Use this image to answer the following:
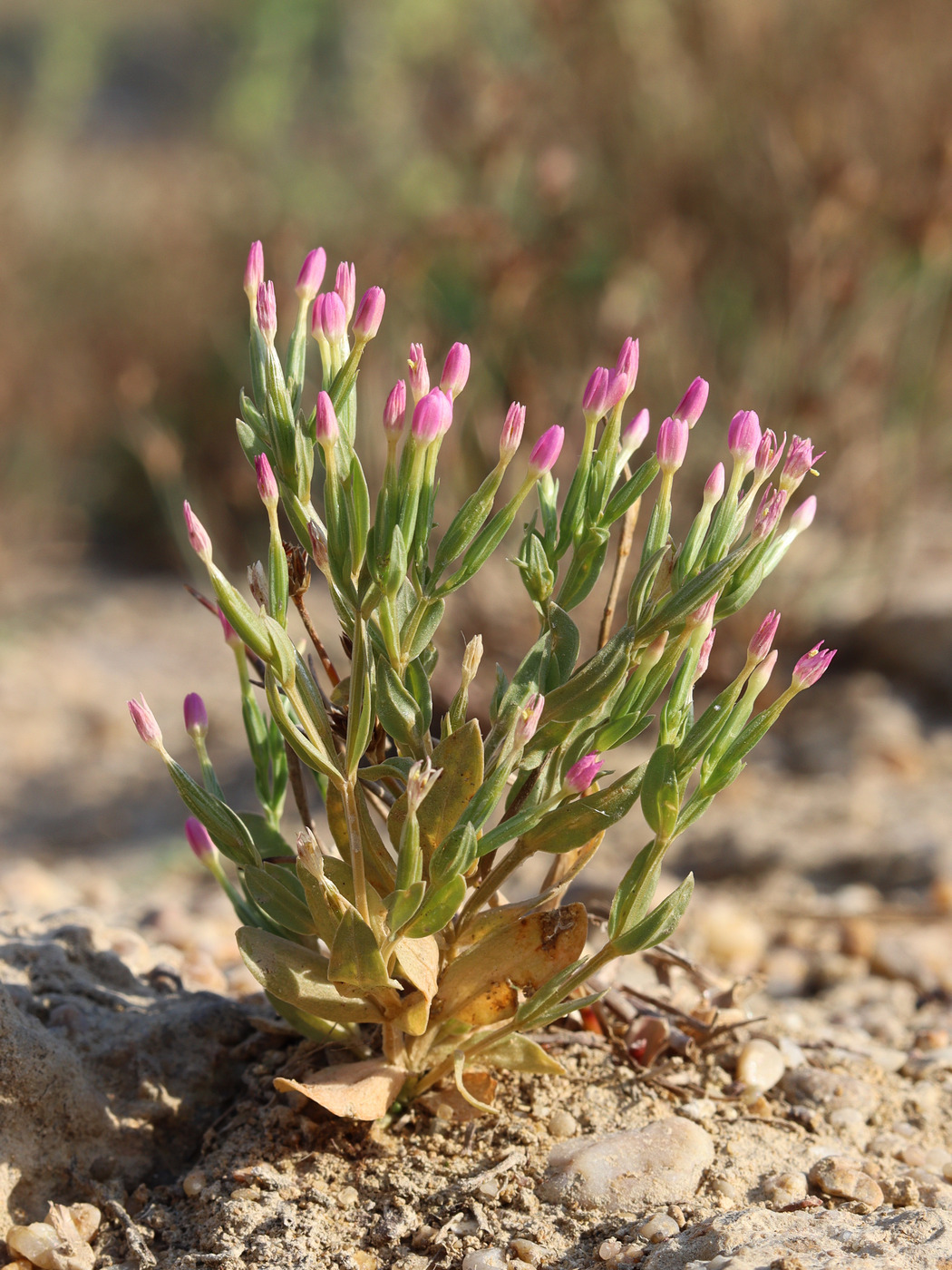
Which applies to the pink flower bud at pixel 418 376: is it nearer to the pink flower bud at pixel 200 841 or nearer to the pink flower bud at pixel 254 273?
the pink flower bud at pixel 254 273

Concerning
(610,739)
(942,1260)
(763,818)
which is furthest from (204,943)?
(763,818)

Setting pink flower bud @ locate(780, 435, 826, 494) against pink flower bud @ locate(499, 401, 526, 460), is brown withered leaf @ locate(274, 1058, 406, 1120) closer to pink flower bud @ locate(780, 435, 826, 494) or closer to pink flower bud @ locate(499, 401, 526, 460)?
pink flower bud @ locate(499, 401, 526, 460)

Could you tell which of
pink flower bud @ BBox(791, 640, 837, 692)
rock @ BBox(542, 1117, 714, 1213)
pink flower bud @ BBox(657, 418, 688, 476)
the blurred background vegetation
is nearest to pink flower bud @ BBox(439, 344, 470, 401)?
pink flower bud @ BBox(657, 418, 688, 476)

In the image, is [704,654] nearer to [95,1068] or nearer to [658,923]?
[658,923]

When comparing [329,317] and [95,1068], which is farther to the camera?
[95,1068]

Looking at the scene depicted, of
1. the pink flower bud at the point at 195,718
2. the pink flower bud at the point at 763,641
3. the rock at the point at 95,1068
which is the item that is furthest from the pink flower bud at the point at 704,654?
the rock at the point at 95,1068

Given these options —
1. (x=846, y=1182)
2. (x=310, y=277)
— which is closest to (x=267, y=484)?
(x=310, y=277)
